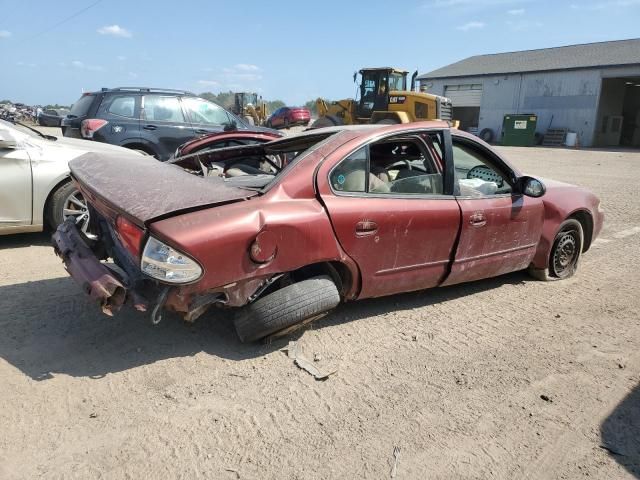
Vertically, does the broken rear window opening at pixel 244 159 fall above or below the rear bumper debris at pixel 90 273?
above

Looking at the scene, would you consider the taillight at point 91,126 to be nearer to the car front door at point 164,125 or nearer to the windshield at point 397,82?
the car front door at point 164,125

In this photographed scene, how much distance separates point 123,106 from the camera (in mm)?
8039

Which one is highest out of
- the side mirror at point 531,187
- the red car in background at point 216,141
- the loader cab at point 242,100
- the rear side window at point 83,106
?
the loader cab at point 242,100

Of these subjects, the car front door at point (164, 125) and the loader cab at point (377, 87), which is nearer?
the car front door at point (164, 125)

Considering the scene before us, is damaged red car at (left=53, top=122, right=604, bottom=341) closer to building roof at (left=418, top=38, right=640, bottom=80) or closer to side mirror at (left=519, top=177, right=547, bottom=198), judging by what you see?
side mirror at (left=519, top=177, right=547, bottom=198)

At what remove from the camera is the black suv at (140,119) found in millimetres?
7812

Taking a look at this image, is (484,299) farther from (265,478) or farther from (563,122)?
(563,122)

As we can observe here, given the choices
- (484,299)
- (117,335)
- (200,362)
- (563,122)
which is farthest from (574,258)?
(563,122)

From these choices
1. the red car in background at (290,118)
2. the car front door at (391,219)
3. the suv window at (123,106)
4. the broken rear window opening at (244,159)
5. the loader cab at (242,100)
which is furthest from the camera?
the loader cab at (242,100)

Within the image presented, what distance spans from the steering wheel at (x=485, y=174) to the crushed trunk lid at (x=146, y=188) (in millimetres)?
2493

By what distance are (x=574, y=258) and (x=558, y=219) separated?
690mm

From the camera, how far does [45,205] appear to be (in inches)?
203

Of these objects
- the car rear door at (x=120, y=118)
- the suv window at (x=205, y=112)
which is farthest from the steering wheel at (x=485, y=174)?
the car rear door at (x=120, y=118)

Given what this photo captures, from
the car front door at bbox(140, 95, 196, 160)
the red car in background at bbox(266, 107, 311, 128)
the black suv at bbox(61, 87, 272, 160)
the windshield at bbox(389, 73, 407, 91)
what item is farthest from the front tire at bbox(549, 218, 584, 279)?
the red car in background at bbox(266, 107, 311, 128)
